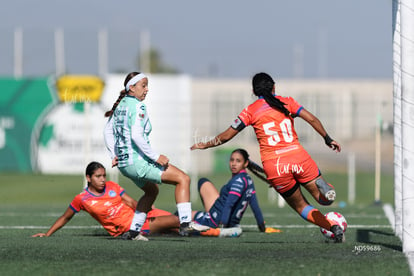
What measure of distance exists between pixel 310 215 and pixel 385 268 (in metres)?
1.96

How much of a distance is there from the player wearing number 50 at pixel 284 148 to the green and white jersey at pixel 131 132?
2.34 ft

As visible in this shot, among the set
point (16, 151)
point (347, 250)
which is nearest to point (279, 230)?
point (347, 250)

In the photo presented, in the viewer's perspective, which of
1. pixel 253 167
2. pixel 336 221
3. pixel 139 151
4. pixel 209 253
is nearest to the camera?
pixel 209 253

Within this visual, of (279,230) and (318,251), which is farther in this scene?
(279,230)

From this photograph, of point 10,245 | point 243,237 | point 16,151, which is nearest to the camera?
point 10,245

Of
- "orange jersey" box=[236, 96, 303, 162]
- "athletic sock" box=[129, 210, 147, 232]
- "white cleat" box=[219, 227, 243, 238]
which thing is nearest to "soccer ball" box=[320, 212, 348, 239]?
"orange jersey" box=[236, 96, 303, 162]

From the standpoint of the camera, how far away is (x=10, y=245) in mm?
7672

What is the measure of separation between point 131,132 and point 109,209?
4.63 feet

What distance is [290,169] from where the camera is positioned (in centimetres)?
780

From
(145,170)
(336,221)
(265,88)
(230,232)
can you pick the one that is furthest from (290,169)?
(230,232)

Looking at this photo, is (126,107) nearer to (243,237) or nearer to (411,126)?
(243,237)

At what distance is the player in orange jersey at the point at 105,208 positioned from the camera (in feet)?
29.4

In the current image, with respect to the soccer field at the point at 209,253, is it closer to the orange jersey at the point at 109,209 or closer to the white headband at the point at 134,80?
the orange jersey at the point at 109,209

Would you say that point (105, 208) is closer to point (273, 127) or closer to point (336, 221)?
point (273, 127)
